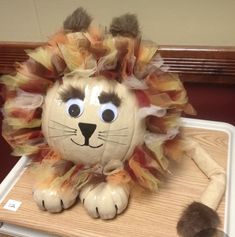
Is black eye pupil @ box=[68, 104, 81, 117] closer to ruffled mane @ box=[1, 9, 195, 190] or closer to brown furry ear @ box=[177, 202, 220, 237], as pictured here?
ruffled mane @ box=[1, 9, 195, 190]

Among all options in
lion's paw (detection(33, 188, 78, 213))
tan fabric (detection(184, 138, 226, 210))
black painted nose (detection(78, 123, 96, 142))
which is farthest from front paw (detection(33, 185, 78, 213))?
tan fabric (detection(184, 138, 226, 210))

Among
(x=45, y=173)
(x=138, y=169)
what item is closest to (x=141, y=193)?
(x=138, y=169)

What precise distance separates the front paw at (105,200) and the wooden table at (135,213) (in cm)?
2

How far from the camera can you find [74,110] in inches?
23.0

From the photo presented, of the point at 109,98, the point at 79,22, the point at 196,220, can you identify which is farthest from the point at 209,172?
the point at 79,22

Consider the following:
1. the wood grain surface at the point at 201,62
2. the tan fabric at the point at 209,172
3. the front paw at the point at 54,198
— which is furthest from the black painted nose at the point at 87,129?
the wood grain surface at the point at 201,62

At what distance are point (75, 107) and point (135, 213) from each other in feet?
0.72

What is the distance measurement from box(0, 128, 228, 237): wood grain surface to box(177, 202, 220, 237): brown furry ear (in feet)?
0.11

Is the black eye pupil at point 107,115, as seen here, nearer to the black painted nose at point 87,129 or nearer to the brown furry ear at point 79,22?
the black painted nose at point 87,129

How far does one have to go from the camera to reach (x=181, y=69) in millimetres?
910

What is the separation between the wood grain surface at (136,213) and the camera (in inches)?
23.5

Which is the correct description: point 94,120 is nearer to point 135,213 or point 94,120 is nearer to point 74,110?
point 74,110

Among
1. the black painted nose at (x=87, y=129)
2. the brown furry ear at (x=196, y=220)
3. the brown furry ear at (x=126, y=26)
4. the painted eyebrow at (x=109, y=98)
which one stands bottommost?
the brown furry ear at (x=196, y=220)

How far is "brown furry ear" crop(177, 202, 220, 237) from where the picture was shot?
54cm
